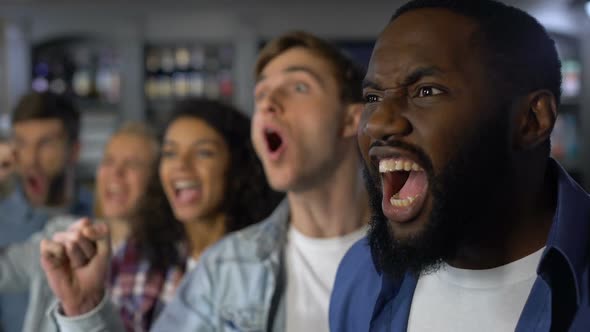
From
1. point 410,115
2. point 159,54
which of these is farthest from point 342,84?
point 159,54

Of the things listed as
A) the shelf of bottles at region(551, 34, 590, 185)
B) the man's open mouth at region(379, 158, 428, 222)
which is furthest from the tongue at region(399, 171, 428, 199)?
the shelf of bottles at region(551, 34, 590, 185)

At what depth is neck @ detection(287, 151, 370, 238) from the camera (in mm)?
1442

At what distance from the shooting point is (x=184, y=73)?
4.74 m

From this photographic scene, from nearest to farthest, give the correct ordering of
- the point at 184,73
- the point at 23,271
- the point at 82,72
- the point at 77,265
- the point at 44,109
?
the point at 77,265, the point at 23,271, the point at 44,109, the point at 184,73, the point at 82,72

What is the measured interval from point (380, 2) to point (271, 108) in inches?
120

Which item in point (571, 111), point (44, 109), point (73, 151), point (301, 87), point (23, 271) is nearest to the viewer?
point (301, 87)

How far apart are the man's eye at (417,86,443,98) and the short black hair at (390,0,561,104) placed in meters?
0.06

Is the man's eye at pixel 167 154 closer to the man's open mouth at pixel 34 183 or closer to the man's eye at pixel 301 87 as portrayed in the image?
the man's eye at pixel 301 87

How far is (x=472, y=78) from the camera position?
2.30ft

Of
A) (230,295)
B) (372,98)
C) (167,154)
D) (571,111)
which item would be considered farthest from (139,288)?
(571,111)

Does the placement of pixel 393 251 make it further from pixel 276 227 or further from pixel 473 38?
pixel 276 227

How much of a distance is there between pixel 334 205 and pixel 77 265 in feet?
1.82

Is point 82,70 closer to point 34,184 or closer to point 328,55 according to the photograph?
point 34,184

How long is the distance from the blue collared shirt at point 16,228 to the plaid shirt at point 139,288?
0.32 metres
